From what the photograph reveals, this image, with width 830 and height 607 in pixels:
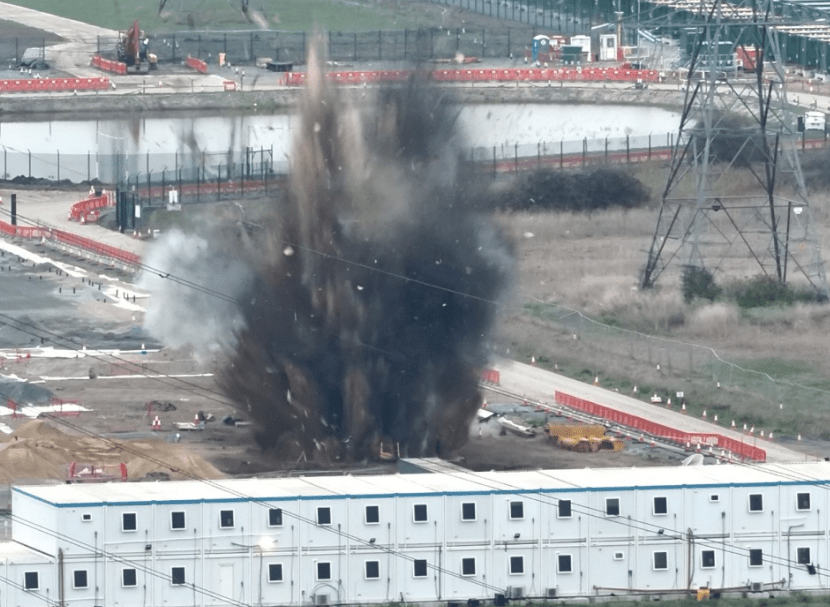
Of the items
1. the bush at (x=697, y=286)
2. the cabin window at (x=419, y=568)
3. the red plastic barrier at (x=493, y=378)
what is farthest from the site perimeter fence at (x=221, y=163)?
the cabin window at (x=419, y=568)

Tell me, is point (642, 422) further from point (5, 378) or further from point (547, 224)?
point (547, 224)

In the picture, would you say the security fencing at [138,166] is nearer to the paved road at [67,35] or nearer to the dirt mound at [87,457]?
the paved road at [67,35]

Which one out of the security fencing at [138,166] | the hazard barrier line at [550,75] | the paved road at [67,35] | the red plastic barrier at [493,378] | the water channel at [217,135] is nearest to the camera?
the red plastic barrier at [493,378]

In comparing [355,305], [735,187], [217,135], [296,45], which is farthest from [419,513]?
[296,45]

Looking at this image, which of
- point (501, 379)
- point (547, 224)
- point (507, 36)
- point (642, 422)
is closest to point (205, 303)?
point (501, 379)

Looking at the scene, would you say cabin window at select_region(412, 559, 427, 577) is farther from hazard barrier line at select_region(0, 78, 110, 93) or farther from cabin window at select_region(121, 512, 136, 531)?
hazard barrier line at select_region(0, 78, 110, 93)

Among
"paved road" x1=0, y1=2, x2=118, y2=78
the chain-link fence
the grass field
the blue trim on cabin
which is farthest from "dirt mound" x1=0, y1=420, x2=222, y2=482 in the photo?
the grass field
